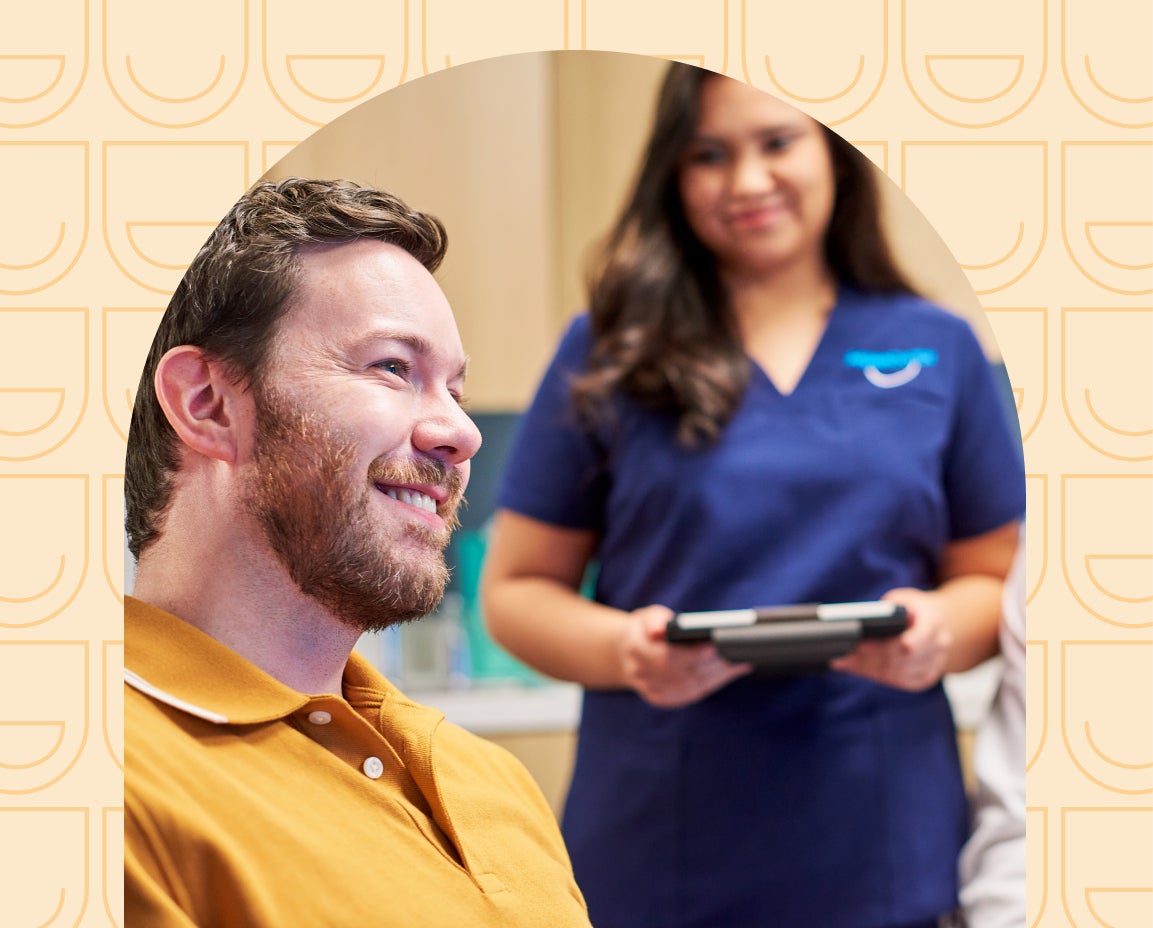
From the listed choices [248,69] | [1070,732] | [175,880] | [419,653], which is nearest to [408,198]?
[248,69]

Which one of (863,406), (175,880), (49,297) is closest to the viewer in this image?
(175,880)

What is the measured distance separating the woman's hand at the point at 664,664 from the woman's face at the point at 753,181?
11.2 inches

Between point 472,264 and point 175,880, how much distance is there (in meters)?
0.49

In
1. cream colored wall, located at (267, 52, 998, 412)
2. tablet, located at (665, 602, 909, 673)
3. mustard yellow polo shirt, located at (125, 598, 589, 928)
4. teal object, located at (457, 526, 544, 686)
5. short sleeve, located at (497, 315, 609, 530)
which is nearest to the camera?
mustard yellow polo shirt, located at (125, 598, 589, 928)

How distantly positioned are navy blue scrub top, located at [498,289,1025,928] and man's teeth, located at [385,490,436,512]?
0.38m

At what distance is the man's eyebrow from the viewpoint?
0.64 metres

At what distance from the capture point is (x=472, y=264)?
94cm

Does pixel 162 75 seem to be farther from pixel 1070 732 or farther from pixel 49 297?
pixel 1070 732

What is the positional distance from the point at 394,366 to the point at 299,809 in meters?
0.22

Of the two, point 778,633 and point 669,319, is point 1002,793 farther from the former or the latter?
point 669,319

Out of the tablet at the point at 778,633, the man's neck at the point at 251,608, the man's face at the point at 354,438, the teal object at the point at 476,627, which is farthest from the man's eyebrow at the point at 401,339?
the teal object at the point at 476,627

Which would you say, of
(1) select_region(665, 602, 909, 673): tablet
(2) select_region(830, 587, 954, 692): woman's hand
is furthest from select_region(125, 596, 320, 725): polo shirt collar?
(2) select_region(830, 587, 954, 692): woman's hand

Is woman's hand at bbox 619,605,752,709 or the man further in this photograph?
woman's hand at bbox 619,605,752,709

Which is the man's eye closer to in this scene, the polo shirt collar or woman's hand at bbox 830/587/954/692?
the polo shirt collar
